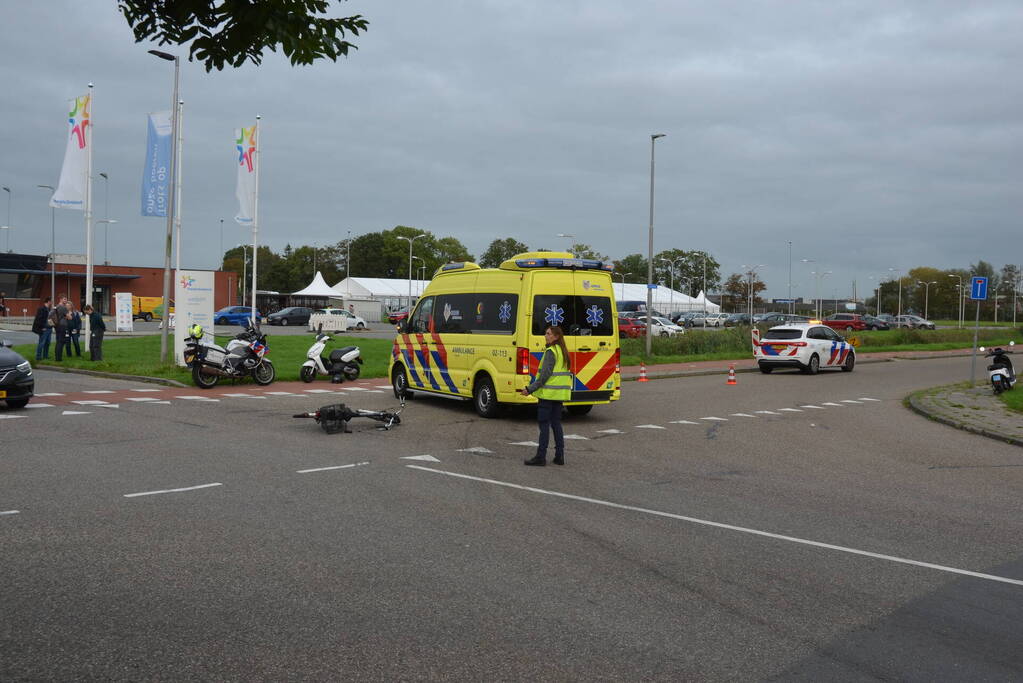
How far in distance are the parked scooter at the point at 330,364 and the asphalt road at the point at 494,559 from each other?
825 cm

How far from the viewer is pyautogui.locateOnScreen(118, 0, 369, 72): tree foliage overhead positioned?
11.5 ft

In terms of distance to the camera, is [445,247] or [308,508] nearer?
[308,508]

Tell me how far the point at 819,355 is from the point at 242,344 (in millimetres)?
18385

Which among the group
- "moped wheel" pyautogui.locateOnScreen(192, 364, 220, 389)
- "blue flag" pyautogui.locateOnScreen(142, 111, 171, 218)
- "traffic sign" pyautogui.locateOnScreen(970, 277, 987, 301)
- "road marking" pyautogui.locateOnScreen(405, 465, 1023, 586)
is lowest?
"road marking" pyautogui.locateOnScreen(405, 465, 1023, 586)

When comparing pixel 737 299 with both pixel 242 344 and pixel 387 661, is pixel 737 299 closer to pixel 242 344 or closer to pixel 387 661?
pixel 242 344

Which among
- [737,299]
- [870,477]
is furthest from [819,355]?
[737,299]

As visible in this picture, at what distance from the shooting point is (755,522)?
7523mm

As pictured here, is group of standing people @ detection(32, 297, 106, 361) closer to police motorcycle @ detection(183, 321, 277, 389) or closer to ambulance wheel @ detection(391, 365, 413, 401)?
police motorcycle @ detection(183, 321, 277, 389)

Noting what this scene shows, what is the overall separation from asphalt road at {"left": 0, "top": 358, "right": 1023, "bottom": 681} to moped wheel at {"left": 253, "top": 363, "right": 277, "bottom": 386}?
729 cm

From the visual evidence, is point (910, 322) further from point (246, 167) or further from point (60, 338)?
point (60, 338)

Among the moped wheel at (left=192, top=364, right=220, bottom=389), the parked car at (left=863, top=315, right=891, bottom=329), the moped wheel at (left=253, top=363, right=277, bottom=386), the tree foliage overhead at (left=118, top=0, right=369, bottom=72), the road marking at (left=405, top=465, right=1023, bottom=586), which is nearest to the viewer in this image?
the tree foliage overhead at (left=118, top=0, right=369, bottom=72)

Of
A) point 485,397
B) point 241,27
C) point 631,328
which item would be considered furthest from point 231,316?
point 241,27

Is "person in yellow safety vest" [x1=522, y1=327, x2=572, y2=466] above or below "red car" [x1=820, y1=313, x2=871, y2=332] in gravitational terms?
below

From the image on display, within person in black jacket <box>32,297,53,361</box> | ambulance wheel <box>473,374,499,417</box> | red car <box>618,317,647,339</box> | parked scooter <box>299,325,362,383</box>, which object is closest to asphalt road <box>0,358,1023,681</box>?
ambulance wheel <box>473,374,499,417</box>
